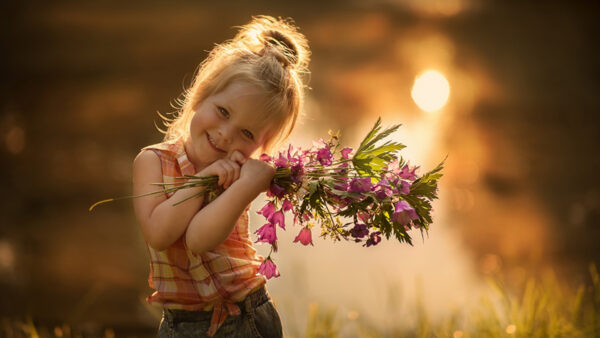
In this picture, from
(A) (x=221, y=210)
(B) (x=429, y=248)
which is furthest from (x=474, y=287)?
(A) (x=221, y=210)

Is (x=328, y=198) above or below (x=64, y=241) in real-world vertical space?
above

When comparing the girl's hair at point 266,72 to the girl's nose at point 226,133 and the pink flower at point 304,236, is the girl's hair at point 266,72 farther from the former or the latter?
the pink flower at point 304,236

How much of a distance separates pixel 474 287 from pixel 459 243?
A: 93cm

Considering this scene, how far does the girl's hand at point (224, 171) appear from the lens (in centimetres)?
177

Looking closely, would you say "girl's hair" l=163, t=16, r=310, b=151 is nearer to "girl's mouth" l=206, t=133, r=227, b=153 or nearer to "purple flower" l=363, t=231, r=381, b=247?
"girl's mouth" l=206, t=133, r=227, b=153

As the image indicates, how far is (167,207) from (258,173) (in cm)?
27

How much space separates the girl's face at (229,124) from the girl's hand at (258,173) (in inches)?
5.2

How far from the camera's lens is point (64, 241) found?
618 cm

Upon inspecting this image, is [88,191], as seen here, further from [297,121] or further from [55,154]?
[297,121]

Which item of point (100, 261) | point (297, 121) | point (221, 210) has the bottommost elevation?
point (100, 261)

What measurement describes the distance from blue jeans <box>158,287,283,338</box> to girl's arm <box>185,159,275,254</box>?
0.27 metres

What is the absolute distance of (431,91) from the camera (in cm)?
841

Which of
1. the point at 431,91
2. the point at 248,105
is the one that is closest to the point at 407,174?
the point at 248,105

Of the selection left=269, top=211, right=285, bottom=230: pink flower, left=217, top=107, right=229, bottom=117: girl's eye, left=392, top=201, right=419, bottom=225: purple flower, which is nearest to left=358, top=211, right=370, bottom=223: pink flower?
left=392, top=201, right=419, bottom=225: purple flower
